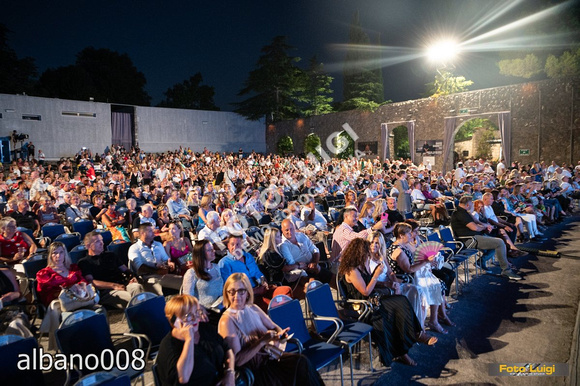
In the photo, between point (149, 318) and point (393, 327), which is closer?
point (149, 318)

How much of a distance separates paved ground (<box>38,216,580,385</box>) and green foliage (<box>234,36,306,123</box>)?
2768 cm

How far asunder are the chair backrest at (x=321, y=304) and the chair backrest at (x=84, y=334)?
1685 mm

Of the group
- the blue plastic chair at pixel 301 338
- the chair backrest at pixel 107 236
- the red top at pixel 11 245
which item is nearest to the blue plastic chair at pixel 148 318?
the blue plastic chair at pixel 301 338

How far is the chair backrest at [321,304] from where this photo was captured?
333 centimetres

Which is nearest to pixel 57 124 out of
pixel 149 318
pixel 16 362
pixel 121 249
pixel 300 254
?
pixel 121 249

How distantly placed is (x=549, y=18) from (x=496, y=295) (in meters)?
23.4

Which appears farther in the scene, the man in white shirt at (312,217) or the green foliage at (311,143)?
the green foliage at (311,143)

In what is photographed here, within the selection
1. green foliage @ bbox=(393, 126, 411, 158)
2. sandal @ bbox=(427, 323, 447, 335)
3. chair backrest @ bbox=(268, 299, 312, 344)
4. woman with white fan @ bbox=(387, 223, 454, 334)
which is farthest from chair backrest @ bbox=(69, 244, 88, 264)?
green foliage @ bbox=(393, 126, 411, 158)

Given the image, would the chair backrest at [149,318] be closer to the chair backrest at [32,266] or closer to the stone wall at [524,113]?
the chair backrest at [32,266]

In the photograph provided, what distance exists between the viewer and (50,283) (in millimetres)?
3787

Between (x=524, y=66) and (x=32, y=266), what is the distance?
26376mm

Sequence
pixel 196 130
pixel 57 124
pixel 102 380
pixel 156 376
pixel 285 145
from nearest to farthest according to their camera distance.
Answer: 1. pixel 102 380
2. pixel 156 376
3. pixel 57 124
4. pixel 196 130
5. pixel 285 145

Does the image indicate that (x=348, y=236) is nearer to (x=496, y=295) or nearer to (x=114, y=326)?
(x=496, y=295)

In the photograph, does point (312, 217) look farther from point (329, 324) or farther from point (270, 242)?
point (329, 324)
